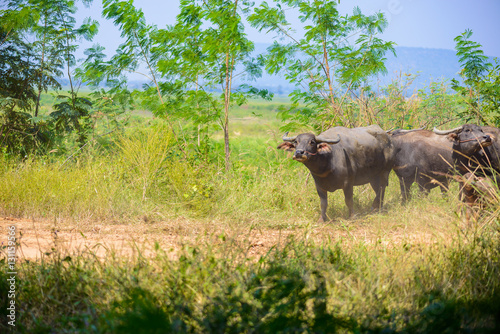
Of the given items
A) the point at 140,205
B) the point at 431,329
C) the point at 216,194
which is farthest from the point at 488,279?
the point at 140,205

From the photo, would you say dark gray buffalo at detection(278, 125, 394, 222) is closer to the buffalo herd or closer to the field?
the buffalo herd

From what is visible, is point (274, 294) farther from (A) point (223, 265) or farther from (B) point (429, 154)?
(B) point (429, 154)

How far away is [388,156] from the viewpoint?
297 inches

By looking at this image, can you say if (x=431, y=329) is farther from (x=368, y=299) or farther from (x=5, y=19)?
(x=5, y=19)

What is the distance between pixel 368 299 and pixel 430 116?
7.54 m

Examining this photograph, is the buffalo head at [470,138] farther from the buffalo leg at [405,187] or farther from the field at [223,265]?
the buffalo leg at [405,187]

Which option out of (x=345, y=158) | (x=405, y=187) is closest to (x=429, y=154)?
(x=405, y=187)

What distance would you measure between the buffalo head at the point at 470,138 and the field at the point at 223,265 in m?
0.84

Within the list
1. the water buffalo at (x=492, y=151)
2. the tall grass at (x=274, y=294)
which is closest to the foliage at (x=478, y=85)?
the water buffalo at (x=492, y=151)

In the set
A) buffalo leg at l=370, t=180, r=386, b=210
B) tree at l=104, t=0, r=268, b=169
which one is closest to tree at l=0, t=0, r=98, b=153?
tree at l=104, t=0, r=268, b=169

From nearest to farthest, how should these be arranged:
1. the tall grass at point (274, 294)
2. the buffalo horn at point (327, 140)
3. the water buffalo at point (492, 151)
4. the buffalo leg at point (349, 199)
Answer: the tall grass at point (274, 294) → the buffalo horn at point (327, 140) → the water buffalo at point (492, 151) → the buffalo leg at point (349, 199)

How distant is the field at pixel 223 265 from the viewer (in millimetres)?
2838

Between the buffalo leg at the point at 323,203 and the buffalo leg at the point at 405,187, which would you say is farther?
the buffalo leg at the point at 405,187

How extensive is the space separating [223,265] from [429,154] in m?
5.06
